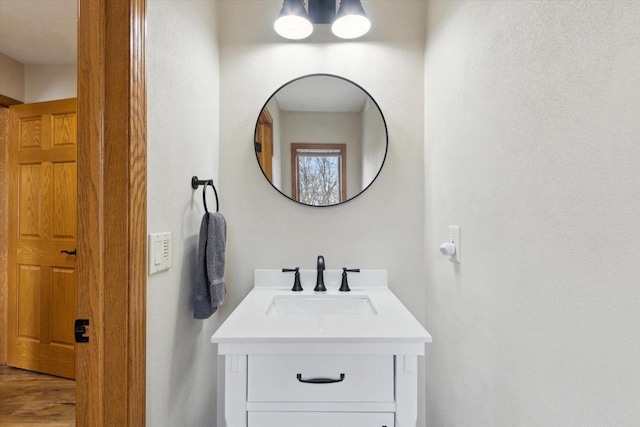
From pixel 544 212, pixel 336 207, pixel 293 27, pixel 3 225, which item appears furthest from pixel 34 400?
pixel 544 212

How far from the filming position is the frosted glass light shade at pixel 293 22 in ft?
4.82

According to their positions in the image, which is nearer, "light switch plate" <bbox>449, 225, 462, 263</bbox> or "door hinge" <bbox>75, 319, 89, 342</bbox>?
"door hinge" <bbox>75, 319, 89, 342</bbox>

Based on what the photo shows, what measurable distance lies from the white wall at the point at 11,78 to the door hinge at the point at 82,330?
109 inches

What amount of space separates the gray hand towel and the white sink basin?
33cm

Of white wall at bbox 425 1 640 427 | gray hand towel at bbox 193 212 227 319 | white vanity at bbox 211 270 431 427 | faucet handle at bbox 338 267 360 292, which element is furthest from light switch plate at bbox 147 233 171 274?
white wall at bbox 425 1 640 427

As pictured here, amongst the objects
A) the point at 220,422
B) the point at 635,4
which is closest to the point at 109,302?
the point at 220,422

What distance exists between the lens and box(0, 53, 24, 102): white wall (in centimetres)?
254

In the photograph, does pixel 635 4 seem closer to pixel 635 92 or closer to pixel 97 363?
pixel 635 92

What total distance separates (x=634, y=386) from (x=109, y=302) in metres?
1.08

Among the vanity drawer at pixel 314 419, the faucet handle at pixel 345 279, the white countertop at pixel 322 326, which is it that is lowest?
the vanity drawer at pixel 314 419

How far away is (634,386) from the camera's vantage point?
0.51m

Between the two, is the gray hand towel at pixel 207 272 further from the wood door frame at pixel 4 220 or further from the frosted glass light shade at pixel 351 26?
the wood door frame at pixel 4 220

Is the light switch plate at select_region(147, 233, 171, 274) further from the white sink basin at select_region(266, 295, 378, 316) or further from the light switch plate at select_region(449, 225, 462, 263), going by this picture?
the light switch plate at select_region(449, 225, 462, 263)

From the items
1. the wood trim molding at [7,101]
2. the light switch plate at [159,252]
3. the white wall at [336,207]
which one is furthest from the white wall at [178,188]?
the wood trim molding at [7,101]
